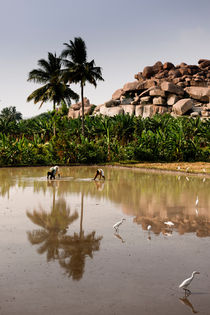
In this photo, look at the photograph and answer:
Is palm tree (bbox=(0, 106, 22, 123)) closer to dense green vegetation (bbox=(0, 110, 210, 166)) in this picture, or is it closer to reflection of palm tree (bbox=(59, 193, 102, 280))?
dense green vegetation (bbox=(0, 110, 210, 166))

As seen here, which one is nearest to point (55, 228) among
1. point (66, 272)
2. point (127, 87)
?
point (66, 272)

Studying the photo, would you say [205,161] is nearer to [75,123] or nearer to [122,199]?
[122,199]

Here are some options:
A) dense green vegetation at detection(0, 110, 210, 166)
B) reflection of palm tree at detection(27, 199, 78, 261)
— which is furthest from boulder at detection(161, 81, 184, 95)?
reflection of palm tree at detection(27, 199, 78, 261)

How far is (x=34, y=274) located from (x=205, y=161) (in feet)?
79.0

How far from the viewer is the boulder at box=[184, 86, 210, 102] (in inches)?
2445

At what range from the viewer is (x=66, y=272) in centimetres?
524

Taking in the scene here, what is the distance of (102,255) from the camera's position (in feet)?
19.6

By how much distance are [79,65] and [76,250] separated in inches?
1109

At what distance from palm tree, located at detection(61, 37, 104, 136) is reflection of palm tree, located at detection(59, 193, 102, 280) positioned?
26036 mm

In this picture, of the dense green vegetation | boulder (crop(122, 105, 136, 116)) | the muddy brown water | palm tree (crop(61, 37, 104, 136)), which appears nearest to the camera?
the muddy brown water

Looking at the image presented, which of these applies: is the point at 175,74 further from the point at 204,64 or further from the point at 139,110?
the point at 139,110

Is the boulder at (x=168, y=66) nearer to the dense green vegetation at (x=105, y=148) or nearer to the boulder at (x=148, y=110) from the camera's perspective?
the boulder at (x=148, y=110)

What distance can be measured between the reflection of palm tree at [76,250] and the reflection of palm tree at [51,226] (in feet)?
0.52

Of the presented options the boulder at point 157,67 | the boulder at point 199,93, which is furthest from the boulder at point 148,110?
the boulder at point 157,67
